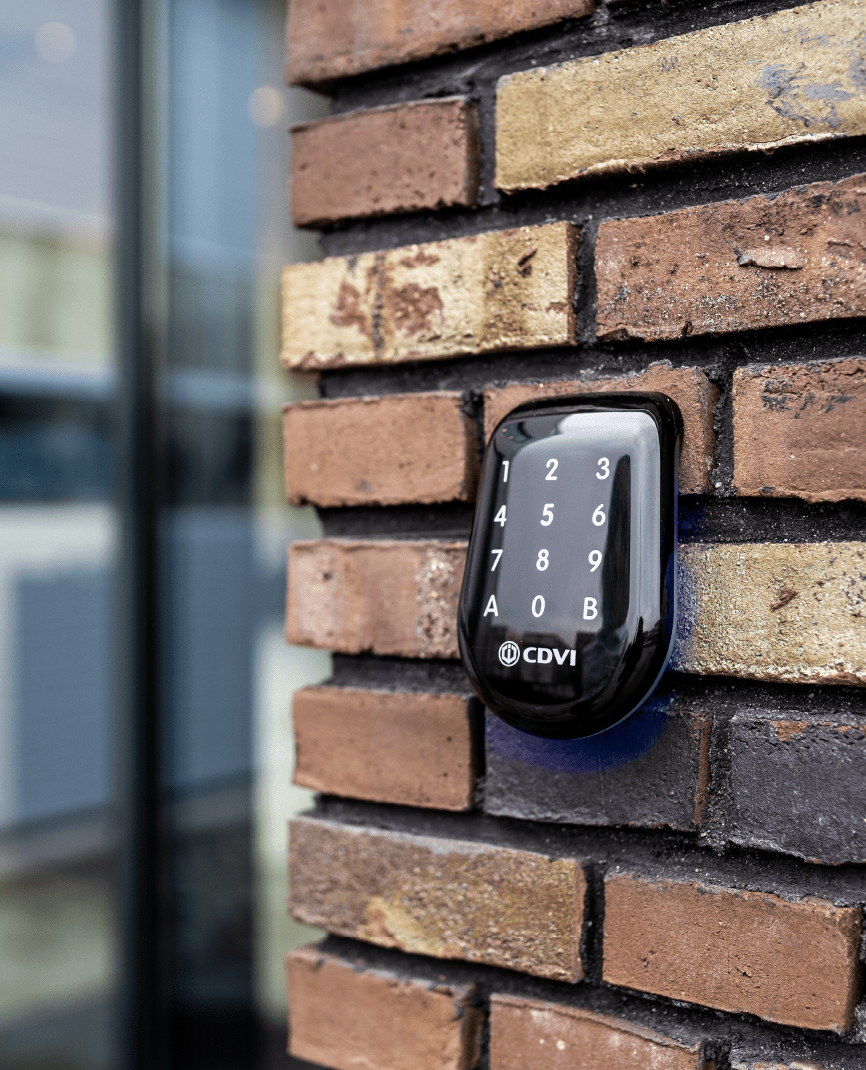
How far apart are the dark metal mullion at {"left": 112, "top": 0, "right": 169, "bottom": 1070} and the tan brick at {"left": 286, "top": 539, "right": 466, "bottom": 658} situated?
5.32ft

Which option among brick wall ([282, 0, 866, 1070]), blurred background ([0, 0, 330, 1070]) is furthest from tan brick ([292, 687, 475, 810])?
blurred background ([0, 0, 330, 1070])

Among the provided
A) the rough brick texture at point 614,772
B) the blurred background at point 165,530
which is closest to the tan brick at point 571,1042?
the rough brick texture at point 614,772

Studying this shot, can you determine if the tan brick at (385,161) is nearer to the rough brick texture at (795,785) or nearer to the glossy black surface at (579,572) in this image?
the glossy black surface at (579,572)

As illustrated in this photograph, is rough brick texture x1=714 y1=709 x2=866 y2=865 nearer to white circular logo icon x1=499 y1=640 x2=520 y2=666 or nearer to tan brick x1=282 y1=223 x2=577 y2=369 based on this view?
white circular logo icon x1=499 y1=640 x2=520 y2=666

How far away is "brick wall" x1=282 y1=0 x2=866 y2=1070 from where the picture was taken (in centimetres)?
59

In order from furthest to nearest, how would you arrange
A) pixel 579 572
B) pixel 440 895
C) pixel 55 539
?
pixel 55 539 < pixel 440 895 < pixel 579 572

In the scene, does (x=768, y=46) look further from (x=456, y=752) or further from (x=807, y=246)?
(x=456, y=752)

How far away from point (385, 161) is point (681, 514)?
0.36 m

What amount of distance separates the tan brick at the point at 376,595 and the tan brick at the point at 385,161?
266 mm

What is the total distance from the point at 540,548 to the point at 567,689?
3.4 inches

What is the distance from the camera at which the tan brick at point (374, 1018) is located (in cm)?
71

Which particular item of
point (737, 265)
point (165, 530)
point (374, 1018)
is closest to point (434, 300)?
point (737, 265)

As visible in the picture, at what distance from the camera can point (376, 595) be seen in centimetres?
75

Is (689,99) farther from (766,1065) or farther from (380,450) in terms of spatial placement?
(766,1065)
